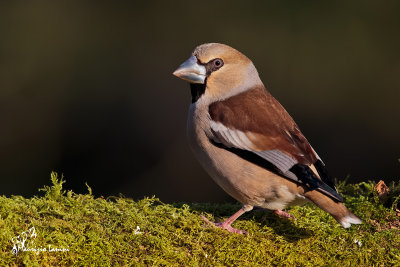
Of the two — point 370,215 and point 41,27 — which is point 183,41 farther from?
point 370,215

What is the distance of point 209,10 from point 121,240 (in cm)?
716

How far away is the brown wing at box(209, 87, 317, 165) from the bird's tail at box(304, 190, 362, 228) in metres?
0.25

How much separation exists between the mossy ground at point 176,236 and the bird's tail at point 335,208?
11 cm

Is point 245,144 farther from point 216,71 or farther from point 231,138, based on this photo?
point 216,71

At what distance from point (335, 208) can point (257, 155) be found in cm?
64

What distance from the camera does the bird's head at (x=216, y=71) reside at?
444cm

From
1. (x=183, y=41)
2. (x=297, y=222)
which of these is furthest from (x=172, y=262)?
(x=183, y=41)

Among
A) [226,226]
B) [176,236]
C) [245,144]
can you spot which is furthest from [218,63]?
[176,236]

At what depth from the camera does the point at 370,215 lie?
3.85 metres

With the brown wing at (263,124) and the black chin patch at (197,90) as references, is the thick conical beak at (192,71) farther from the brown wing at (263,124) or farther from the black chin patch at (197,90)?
the brown wing at (263,124)

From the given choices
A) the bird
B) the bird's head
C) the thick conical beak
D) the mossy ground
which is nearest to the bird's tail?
the bird

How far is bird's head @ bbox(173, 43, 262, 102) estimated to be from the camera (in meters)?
4.44

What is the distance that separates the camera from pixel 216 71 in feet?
14.8

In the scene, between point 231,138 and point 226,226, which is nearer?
point 226,226
